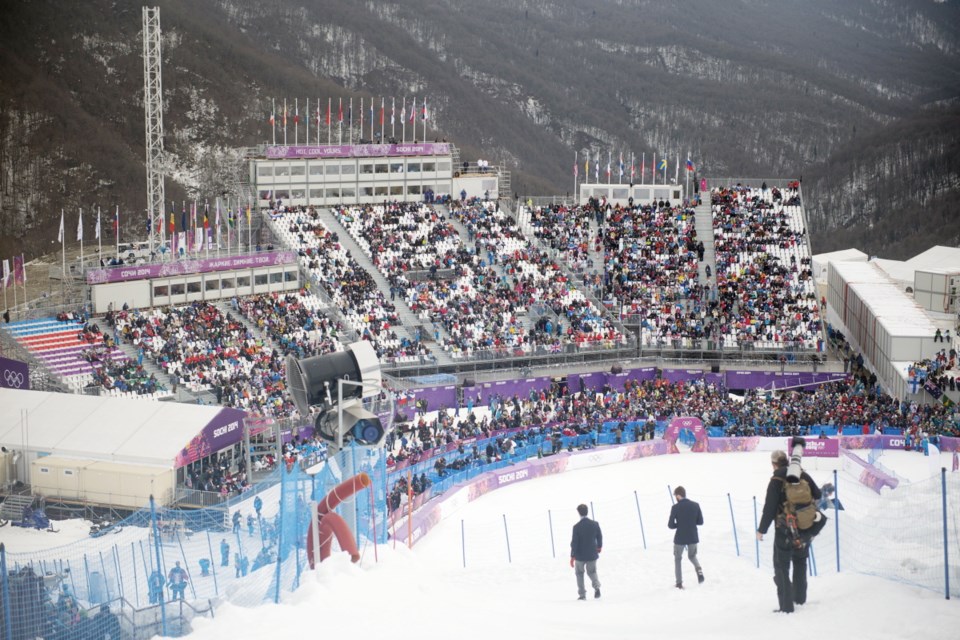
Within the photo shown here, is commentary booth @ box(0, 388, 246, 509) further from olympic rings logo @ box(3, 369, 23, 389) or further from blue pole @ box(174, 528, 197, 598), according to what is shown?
blue pole @ box(174, 528, 197, 598)

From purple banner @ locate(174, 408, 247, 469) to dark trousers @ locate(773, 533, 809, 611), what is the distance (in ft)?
66.5

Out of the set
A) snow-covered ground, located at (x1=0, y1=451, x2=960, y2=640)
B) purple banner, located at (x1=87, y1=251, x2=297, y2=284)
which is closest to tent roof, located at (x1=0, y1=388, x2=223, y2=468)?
snow-covered ground, located at (x1=0, y1=451, x2=960, y2=640)

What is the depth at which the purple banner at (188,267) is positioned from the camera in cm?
4575

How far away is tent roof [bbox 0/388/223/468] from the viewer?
31969mm

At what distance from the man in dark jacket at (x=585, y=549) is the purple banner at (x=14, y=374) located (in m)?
24.8

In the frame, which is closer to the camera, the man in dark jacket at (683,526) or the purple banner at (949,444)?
the man in dark jacket at (683,526)

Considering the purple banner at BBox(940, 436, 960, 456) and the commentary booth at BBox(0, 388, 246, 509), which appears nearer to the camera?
the commentary booth at BBox(0, 388, 246, 509)

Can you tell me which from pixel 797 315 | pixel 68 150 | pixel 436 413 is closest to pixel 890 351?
pixel 797 315

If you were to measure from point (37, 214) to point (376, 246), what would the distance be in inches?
2472

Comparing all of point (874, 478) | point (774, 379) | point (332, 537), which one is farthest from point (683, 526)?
point (774, 379)

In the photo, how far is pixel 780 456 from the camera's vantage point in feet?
48.2

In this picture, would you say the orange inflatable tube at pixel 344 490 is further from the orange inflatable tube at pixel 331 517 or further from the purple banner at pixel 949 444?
the purple banner at pixel 949 444

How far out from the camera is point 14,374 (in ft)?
122

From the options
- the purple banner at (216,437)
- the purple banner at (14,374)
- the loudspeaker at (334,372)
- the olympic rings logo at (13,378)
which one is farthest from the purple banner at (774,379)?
the loudspeaker at (334,372)
